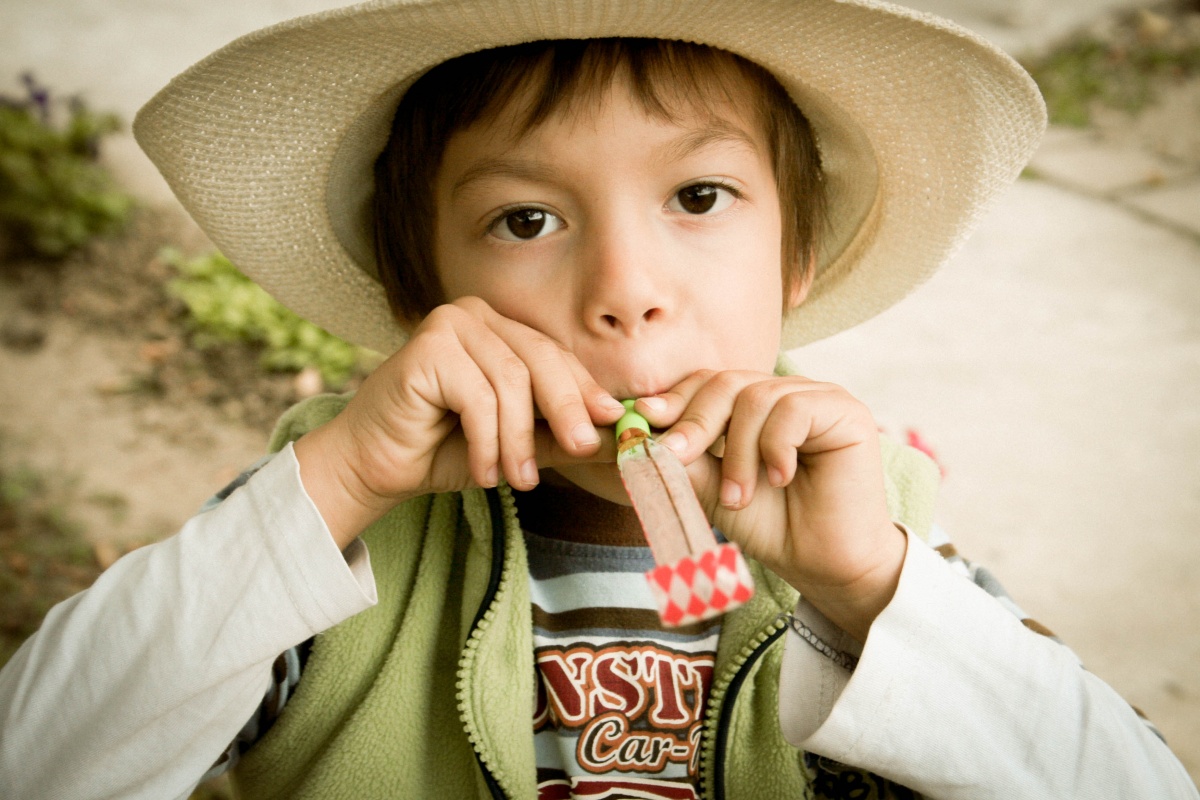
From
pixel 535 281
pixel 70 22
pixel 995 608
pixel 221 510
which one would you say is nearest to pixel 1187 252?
pixel 995 608

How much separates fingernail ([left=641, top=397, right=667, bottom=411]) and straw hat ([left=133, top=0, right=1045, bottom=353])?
46 cm

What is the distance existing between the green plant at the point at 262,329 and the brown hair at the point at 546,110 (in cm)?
156

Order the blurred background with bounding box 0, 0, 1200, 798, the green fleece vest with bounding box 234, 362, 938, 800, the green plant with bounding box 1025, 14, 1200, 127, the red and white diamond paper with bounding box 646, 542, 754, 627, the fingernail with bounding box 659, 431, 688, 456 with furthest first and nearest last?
the green plant with bounding box 1025, 14, 1200, 127 → the blurred background with bounding box 0, 0, 1200, 798 → the green fleece vest with bounding box 234, 362, 938, 800 → the fingernail with bounding box 659, 431, 688, 456 → the red and white diamond paper with bounding box 646, 542, 754, 627

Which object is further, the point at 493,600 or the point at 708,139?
the point at 493,600

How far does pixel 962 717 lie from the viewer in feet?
3.75

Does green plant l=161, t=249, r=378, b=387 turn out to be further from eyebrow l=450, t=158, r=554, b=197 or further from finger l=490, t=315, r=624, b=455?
finger l=490, t=315, r=624, b=455

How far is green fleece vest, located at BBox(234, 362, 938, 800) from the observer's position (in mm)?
1324

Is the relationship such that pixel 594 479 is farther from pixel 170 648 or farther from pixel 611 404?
pixel 170 648

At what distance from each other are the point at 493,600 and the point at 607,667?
0.21m

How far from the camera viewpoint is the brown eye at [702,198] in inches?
47.8

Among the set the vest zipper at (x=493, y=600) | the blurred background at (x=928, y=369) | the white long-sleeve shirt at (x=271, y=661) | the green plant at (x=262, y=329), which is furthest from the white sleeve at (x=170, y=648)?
the green plant at (x=262, y=329)

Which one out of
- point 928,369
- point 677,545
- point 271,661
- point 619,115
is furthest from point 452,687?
point 928,369

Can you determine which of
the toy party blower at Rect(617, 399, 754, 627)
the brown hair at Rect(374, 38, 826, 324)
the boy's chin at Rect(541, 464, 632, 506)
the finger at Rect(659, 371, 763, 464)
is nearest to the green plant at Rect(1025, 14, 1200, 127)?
the brown hair at Rect(374, 38, 826, 324)

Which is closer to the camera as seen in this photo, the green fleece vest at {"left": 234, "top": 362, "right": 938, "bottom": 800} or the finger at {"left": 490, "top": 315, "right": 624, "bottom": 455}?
the finger at {"left": 490, "top": 315, "right": 624, "bottom": 455}
